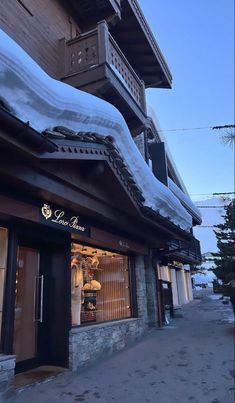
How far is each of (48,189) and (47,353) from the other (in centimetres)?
361

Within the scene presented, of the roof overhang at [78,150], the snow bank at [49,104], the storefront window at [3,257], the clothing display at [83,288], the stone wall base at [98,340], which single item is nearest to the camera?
the roof overhang at [78,150]

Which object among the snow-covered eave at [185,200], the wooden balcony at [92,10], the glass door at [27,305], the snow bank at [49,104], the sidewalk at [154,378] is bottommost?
the sidewalk at [154,378]

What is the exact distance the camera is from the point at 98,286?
948cm

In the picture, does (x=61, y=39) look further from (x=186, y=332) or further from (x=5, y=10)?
(x=186, y=332)

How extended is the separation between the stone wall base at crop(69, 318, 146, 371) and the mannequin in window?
1.30ft

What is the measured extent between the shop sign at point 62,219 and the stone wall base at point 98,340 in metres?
2.17

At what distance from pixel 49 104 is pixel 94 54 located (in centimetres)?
372

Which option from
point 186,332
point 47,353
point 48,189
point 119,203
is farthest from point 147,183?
point 186,332

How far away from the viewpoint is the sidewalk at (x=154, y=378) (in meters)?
5.38

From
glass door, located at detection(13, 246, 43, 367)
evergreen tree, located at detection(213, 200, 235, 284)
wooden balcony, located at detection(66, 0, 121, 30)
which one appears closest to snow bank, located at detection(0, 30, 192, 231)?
glass door, located at detection(13, 246, 43, 367)

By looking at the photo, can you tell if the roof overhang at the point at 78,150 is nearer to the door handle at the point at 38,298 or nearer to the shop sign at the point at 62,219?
the shop sign at the point at 62,219

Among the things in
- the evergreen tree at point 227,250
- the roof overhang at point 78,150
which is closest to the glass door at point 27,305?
the roof overhang at point 78,150

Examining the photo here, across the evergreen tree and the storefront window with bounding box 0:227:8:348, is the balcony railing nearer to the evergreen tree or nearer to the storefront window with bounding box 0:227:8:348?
the storefront window with bounding box 0:227:8:348

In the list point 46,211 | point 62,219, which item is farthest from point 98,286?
point 46,211
